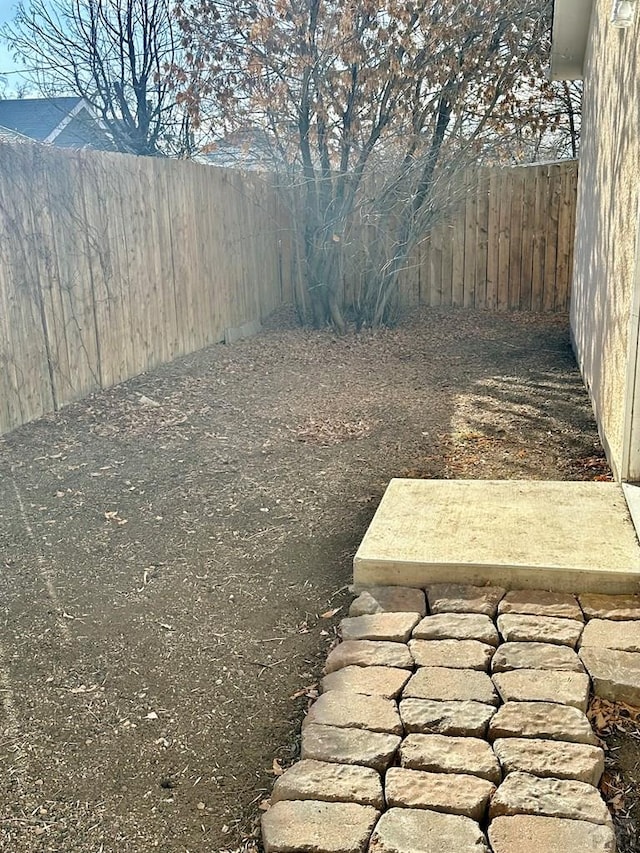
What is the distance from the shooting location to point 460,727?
2.34 m

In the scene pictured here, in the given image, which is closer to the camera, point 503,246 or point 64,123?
point 503,246

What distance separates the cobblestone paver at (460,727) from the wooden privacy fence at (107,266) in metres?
3.56

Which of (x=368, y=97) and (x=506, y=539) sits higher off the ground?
(x=368, y=97)

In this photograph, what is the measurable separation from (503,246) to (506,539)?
767cm

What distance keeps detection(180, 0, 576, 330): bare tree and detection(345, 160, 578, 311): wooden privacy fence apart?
60 cm

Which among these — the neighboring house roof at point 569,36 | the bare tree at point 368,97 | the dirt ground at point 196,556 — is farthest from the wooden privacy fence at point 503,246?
the dirt ground at point 196,556

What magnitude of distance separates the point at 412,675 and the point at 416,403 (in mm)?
4018

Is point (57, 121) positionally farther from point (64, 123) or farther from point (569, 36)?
point (569, 36)

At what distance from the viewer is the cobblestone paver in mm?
1952

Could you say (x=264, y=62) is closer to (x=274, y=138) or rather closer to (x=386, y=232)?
(x=274, y=138)

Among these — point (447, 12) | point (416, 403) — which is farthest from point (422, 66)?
point (416, 403)

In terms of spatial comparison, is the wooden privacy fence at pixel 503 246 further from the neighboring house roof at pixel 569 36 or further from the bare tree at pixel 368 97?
the neighboring house roof at pixel 569 36

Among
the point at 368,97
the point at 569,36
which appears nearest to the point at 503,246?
the point at 368,97

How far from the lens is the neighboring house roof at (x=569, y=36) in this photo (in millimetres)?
7074
